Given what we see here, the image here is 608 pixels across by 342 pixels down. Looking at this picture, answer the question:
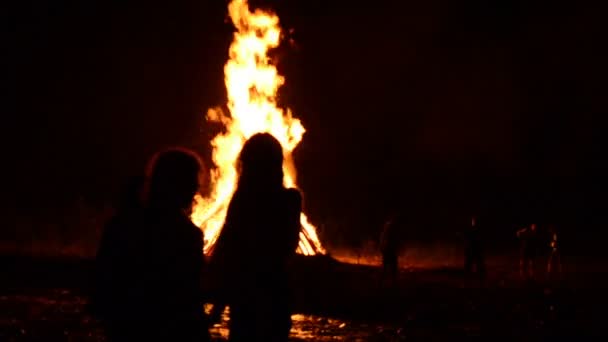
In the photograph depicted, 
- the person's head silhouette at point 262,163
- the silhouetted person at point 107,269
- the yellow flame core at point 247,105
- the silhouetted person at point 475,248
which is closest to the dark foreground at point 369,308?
the silhouetted person at point 475,248

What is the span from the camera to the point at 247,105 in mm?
17031

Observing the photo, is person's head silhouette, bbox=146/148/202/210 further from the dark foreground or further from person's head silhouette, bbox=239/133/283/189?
the dark foreground

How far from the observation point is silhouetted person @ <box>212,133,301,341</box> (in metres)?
3.96

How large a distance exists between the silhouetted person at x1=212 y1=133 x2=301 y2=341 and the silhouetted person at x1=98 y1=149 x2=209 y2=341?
2.37 ft

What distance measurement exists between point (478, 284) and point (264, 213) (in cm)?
1178

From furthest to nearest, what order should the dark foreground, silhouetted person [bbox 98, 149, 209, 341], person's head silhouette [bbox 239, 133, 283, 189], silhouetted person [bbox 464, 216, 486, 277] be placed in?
silhouetted person [bbox 464, 216, 486, 277]
the dark foreground
person's head silhouette [bbox 239, 133, 283, 189]
silhouetted person [bbox 98, 149, 209, 341]

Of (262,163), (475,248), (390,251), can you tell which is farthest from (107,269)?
(475,248)

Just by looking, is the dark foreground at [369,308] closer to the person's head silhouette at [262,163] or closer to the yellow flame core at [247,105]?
the yellow flame core at [247,105]

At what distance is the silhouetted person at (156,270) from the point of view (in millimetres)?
3127

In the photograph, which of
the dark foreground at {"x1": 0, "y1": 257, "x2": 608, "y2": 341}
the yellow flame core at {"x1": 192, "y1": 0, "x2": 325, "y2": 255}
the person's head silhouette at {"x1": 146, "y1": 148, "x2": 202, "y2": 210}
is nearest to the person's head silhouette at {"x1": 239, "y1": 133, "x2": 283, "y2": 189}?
the person's head silhouette at {"x1": 146, "y1": 148, "x2": 202, "y2": 210}

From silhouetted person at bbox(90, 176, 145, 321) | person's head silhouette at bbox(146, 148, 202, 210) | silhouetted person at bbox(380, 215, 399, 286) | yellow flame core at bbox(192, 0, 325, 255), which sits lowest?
silhouetted person at bbox(90, 176, 145, 321)

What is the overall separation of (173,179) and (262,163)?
2.95ft

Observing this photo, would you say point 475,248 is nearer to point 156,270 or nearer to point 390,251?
point 390,251

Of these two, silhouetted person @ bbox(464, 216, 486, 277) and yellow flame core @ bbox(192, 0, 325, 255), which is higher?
yellow flame core @ bbox(192, 0, 325, 255)
